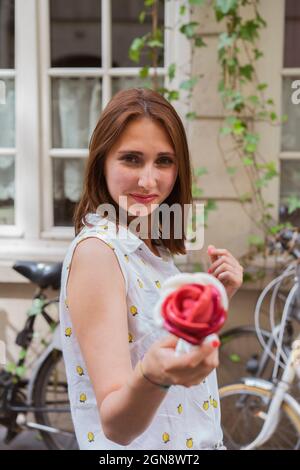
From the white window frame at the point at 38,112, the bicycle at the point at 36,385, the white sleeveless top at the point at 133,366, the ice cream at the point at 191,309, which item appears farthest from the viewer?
the white window frame at the point at 38,112

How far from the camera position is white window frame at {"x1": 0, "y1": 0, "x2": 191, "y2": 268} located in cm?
331

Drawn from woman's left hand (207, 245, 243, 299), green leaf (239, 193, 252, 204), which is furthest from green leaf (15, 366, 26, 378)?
woman's left hand (207, 245, 243, 299)

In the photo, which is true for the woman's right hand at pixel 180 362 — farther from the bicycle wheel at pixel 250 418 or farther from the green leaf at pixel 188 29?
the green leaf at pixel 188 29

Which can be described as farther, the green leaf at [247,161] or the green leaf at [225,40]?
the green leaf at [247,161]

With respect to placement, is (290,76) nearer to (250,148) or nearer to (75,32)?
(250,148)

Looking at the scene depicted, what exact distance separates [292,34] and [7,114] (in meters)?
1.65

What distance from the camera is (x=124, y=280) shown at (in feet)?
3.22

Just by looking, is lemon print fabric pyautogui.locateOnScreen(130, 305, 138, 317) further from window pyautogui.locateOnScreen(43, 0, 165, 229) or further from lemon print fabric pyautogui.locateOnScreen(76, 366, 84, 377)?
window pyautogui.locateOnScreen(43, 0, 165, 229)

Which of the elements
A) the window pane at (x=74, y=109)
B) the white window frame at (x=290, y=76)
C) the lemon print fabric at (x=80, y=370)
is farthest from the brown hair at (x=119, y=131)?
the window pane at (x=74, y=109)

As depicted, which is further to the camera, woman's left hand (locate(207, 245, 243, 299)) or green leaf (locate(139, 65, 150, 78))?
green leaf (locate(139, 65, 150, 78))

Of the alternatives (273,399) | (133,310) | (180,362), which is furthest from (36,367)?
(180,362)

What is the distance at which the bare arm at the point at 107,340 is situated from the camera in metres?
0.80

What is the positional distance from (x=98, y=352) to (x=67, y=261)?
182 millimetres

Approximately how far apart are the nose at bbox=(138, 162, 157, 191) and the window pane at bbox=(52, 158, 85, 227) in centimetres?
250
